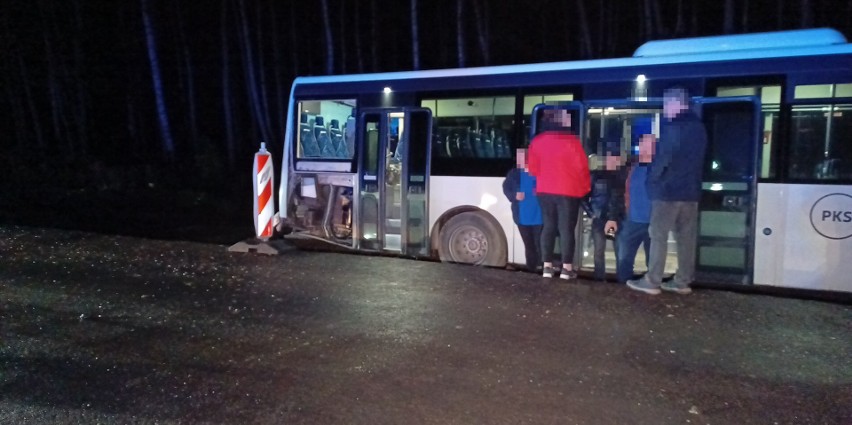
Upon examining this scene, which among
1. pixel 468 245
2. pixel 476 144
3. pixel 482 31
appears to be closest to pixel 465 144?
pixel 476 144

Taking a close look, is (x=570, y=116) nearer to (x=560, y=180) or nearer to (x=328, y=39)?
(x=560, y=180)

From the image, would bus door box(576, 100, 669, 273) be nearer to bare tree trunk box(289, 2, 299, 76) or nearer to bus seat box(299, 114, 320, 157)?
bus seat box(299, 114, 320, 157)

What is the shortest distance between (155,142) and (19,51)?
9224mm

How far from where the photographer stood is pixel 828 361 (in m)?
4.79

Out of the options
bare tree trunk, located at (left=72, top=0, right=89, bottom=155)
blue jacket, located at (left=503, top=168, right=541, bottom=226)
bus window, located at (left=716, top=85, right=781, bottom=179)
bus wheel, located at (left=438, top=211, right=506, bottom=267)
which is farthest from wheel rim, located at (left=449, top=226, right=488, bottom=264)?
bare tree trunk, located at (left=72, top=0, right=89, bottom=155)

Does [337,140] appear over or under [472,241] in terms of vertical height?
over

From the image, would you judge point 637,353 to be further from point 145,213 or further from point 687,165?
point 145,213

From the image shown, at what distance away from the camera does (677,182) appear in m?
6.25

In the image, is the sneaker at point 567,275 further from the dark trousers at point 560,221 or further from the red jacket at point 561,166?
the red jacket at point 561,166

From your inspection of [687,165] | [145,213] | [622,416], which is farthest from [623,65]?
[145,213]

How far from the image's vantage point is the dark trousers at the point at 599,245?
313 inches

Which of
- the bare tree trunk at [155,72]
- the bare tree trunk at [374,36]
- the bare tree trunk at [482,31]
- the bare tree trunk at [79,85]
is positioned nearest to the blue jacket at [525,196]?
the bare tree trunk at [482,31]

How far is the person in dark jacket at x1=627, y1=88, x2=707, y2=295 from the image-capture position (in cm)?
621

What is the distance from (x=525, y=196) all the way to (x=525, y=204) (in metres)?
0.11
